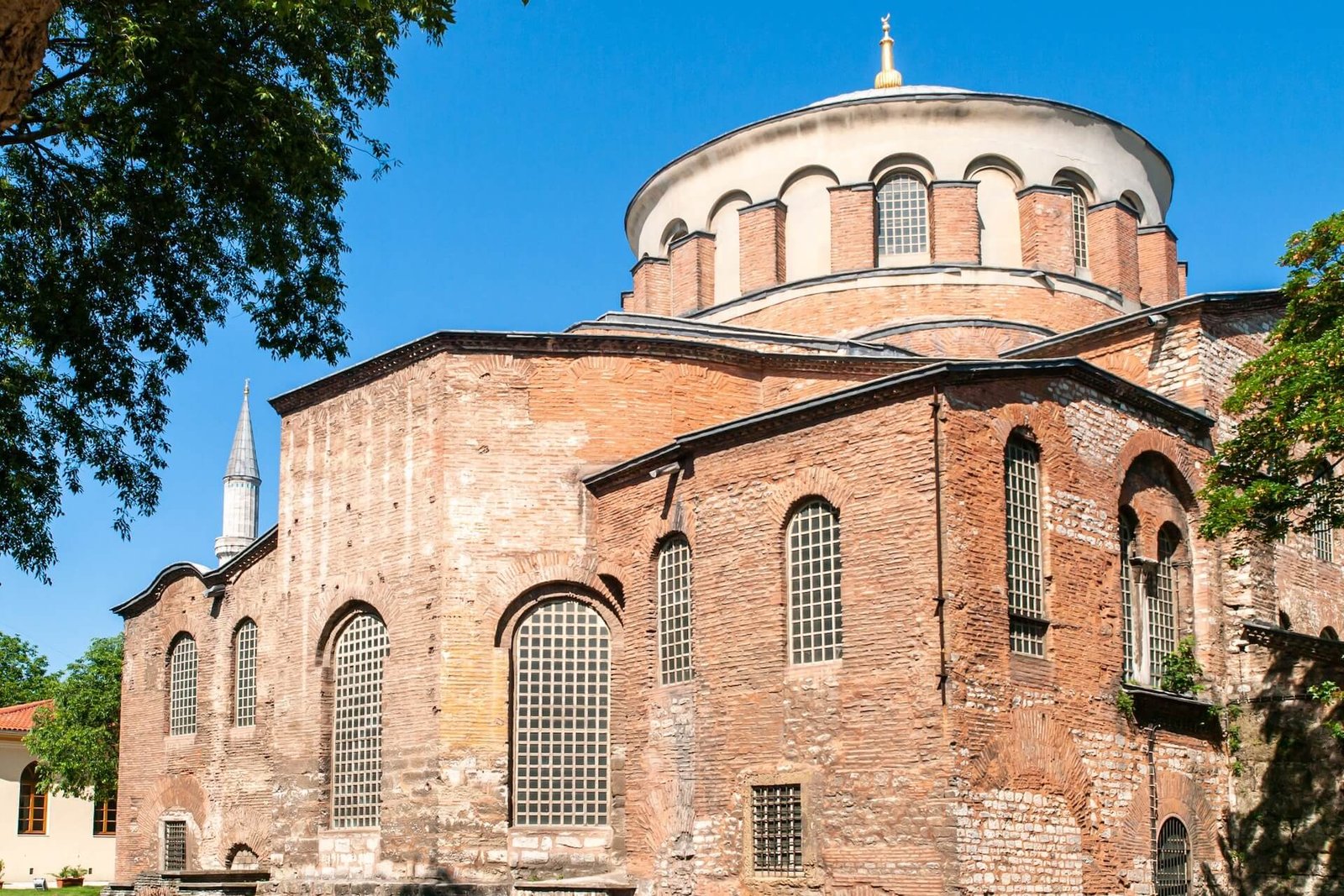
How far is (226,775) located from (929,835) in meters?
13.2

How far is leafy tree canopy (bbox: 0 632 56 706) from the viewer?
170 ft

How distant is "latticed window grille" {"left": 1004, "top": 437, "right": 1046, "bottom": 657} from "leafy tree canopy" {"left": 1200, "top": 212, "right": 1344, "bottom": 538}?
2.12 m

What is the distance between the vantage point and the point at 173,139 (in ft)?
38.3

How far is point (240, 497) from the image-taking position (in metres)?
43.8

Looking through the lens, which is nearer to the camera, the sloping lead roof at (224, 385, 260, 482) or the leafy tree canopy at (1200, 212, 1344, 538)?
the leafy tree canopy at (1200, 212, 1344, 538)

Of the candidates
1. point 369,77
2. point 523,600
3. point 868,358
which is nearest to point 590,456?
point 523,600

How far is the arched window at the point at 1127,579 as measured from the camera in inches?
715

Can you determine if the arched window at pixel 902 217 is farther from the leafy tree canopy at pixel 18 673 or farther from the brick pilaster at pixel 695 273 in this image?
the leafy tree canopy at pixel 18 673

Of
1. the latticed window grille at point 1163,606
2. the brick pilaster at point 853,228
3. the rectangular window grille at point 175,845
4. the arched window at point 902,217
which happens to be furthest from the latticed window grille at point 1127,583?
the rectangular window grille at point 175,845

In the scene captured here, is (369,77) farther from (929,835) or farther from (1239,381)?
(1239,381)

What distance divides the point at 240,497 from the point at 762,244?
73.9ft

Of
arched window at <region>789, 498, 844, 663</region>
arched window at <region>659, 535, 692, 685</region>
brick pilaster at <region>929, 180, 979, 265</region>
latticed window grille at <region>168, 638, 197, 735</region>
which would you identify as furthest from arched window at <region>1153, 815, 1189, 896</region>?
latticed window grille at <region>168, 638, 197, 735</region>

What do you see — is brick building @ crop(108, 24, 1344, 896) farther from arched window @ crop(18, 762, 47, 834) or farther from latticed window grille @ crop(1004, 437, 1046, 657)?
arched window @ crop(18, 762, 47, 834)

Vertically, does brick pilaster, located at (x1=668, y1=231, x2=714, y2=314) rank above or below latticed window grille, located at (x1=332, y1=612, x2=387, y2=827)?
above
